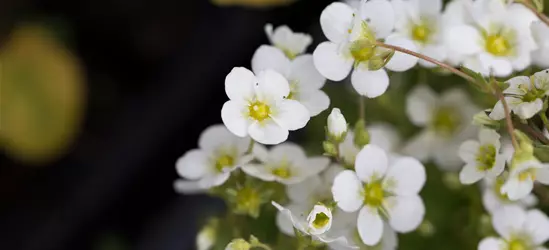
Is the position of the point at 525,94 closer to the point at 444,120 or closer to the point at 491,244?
the point at 491,244

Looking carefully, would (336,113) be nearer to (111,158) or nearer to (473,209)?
(473,209)

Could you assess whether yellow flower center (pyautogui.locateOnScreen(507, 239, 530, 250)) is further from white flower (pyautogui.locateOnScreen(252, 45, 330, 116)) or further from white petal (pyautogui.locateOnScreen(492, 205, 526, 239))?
white flower (pyautogui.locateOnScreen(252, 45, 330, 116))

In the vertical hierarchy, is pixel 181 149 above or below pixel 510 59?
below

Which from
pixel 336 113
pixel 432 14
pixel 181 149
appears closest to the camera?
pixel 336 113

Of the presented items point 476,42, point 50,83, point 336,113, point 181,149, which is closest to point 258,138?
point 336,113

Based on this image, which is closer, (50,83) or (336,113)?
(336,113)

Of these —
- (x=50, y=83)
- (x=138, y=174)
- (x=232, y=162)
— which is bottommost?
(x=138, y=174)
